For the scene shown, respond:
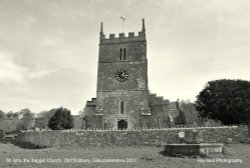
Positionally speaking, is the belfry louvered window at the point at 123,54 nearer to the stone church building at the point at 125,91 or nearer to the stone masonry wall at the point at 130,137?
the stone church building at the point at 125,91

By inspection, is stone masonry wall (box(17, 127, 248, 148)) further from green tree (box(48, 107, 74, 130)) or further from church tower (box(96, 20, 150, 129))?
green tree (box(48, 107, 74, 130))

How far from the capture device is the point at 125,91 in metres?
25.6

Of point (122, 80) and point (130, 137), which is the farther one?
point (122, 80)

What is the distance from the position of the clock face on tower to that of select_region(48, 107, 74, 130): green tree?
8.42 metres

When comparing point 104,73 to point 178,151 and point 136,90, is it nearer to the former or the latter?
point 136,90

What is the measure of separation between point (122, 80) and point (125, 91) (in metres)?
1.41

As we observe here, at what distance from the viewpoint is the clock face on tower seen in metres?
26.1

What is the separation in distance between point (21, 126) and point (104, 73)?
144ft

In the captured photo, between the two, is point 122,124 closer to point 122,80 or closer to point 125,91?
point 125,91

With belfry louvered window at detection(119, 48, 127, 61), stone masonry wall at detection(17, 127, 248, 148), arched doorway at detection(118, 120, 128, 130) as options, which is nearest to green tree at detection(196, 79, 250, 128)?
stone masonry wall at detection(17, 127, 248, 148)

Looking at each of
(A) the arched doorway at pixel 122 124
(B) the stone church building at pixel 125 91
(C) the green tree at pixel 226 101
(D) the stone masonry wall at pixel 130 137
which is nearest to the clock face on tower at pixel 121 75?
(B) the stone church building at pixel 125 91

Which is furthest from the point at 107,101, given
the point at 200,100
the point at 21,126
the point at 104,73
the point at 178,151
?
the point at 21,126

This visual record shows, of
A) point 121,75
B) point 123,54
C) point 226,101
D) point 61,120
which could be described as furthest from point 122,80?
point 226,101

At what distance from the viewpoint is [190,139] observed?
13047 mm
